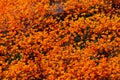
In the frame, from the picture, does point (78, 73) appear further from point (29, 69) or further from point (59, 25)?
point (59, 25)

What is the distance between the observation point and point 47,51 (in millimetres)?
12281

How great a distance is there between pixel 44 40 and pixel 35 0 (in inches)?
128

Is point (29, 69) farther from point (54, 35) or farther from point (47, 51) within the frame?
point (54, 35)

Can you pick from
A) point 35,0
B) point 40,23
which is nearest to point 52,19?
point 40,23

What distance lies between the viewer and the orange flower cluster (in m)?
10.7

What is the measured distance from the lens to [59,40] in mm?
12633

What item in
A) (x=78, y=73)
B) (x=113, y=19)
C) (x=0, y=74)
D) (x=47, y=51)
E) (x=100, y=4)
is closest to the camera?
Result: (x=78, y=73)

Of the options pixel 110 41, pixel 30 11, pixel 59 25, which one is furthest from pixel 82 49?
pixel 30 11

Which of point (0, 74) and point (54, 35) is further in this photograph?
point (54, 35)

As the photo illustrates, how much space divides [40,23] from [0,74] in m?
3.60

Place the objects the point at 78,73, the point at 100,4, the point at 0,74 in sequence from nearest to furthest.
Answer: the point at 78,73
the point at 0,74
the point at 100,4

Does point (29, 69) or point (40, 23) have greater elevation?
point (40, 23)

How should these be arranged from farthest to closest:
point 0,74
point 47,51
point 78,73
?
point 47,51
point 0,74
point 78,73

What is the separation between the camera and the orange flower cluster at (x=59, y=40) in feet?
35.2
